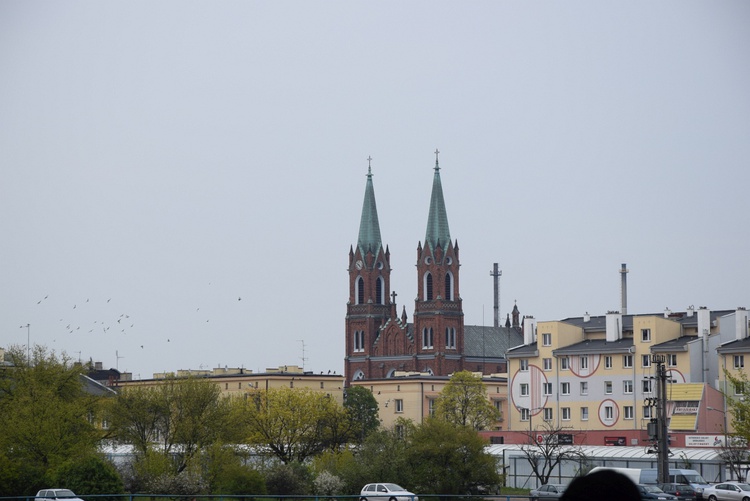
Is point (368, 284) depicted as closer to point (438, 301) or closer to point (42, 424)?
point (438, 301)

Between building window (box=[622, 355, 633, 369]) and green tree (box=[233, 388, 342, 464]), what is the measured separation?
24.2 metres

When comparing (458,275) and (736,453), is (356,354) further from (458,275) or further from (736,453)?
(736,453)

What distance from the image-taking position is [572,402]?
10762cm

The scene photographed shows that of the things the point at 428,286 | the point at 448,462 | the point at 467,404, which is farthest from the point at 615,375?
the point at 428,286

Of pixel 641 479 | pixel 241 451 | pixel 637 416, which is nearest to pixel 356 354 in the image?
pixel 637 416

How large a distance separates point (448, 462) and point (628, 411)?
37.2 meters

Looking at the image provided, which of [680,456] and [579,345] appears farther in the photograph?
[579,345]

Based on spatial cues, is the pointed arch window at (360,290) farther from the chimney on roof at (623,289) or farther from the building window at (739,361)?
the building window at (739,361)

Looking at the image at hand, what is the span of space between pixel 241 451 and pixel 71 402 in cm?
1081

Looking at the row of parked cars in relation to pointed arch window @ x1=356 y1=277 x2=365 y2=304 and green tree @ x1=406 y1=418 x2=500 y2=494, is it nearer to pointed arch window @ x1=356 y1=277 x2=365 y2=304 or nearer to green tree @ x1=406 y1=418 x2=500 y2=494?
green tree @ x1=406 y1=418 x2=500 y2=494

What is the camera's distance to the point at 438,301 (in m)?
175

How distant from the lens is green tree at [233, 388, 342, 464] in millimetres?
95250

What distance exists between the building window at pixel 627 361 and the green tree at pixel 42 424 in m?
46.0

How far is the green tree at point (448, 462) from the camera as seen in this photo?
2715 inches
